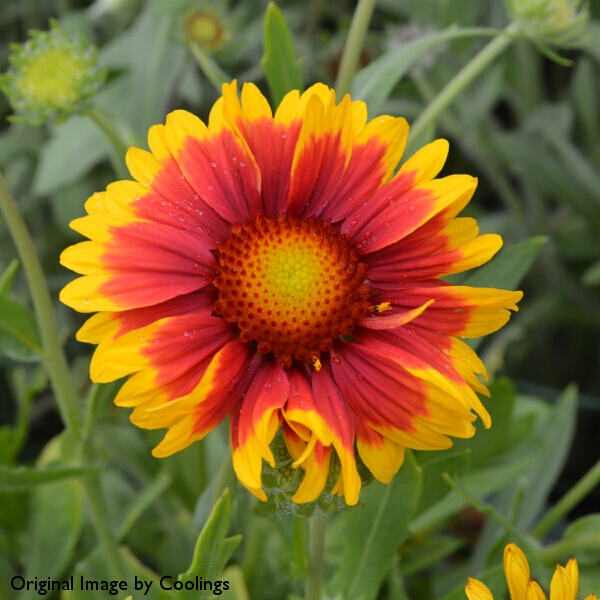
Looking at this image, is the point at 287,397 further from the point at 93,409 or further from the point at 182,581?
the point at 93,409

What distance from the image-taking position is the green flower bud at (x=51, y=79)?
29.3 inches

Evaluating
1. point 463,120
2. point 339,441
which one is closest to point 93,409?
point 339,441

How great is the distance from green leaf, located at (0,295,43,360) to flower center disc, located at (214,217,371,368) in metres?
0.23

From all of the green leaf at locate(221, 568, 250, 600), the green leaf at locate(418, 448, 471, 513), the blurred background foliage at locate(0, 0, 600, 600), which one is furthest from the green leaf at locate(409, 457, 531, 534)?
the green leaf at locate(221, 568, 250, 600)

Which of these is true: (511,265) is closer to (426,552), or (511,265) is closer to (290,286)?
(290,286)

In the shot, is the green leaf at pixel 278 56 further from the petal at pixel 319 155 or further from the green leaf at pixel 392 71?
the petal at pixel 319 155

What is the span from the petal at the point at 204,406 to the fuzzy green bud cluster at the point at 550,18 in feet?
1.65

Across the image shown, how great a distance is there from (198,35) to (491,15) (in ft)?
2.35

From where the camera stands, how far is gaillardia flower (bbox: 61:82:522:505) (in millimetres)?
468

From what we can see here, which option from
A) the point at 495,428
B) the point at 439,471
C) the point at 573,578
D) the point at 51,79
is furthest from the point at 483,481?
the point at 51,79

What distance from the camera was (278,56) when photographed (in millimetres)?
709

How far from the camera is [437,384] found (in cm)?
45

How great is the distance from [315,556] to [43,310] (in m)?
0.32

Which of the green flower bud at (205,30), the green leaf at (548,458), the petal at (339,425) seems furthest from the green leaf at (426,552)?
the green flower bud at (205,30)
